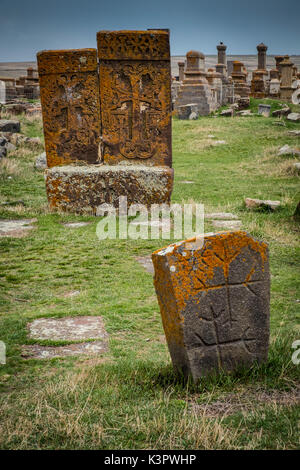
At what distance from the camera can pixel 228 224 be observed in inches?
270

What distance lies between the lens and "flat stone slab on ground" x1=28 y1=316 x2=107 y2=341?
3963mm

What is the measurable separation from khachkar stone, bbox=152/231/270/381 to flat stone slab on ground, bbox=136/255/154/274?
7.74 feet

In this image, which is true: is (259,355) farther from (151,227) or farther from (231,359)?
(151,227)

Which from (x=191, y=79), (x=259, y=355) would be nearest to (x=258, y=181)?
(x=259, y=355)

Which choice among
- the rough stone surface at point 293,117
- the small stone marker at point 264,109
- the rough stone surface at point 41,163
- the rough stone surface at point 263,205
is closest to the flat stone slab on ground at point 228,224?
the rough stone surface at point 263,205

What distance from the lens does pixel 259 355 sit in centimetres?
315

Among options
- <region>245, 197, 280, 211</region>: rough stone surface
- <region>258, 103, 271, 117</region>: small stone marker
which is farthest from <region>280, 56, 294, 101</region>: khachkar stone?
<region>245, 197, 280, 211</region>: rough stone surface

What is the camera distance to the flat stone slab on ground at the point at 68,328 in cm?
396

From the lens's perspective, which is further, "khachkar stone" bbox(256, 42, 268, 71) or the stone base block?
"khachkar stone" bbox(256, 42, 268, 71)

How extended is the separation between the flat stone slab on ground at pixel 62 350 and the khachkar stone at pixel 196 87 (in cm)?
1784

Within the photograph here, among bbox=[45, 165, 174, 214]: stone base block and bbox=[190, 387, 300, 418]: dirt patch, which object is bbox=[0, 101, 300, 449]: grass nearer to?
bbox=[190, 387, 300, 418]: dirt patch

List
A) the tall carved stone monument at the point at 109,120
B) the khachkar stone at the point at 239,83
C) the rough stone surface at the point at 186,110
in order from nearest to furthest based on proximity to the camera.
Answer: the tall carved stone monument at the point at 109,120 → the rough stone surface at the point at 186,110 → the khachkar stone at the point at 239,83

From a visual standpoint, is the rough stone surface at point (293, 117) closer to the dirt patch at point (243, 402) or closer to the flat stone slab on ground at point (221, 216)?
the flat stone slab on ground at point (221, 216)
